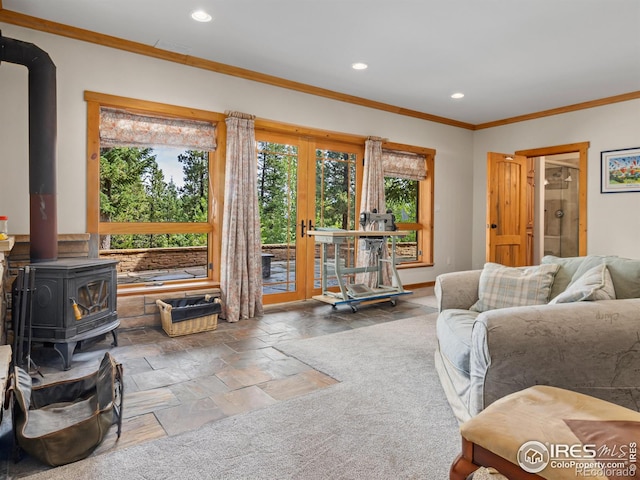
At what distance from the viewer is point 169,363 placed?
9.93ft

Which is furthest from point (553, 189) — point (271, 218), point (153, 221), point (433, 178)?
point (153, 221)

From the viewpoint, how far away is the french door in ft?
16.4

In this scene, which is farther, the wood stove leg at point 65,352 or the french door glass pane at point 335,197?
the french door glass pane at point 335,197

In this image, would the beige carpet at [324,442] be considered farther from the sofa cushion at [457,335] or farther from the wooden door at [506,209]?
the wooden door at [506,209]

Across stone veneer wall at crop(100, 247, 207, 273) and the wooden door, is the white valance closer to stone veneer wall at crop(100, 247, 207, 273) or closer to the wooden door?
the wooden door

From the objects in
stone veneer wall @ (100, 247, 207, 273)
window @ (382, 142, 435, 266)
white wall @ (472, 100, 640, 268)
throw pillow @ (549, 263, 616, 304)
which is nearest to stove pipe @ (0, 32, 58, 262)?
stone veneer wall @ (100, 247, 207, 273)

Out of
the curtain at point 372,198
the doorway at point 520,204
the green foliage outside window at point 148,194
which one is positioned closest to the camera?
the green foliage outside window at point 148,194

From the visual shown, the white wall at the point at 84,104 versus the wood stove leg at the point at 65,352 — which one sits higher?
the white wall at the point at 84,104

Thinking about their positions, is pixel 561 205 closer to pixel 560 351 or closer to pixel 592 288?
pixel 592 288

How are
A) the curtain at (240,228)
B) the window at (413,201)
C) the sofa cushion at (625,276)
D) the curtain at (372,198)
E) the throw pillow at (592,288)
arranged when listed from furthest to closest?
the window at (413,201) < the curtain at (372,198) < the curtain at (240,228) < the sofa cushion at (625,276) < the throw pillow at (592,288)

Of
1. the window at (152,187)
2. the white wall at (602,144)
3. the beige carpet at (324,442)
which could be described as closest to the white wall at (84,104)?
the window at (152,187)

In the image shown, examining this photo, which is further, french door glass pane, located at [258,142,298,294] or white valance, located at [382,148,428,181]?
white valance, located at [382,148,428,181]

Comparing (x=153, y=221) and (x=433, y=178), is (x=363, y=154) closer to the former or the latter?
(x=433, y=178)

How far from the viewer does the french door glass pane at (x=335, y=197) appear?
5.40m
